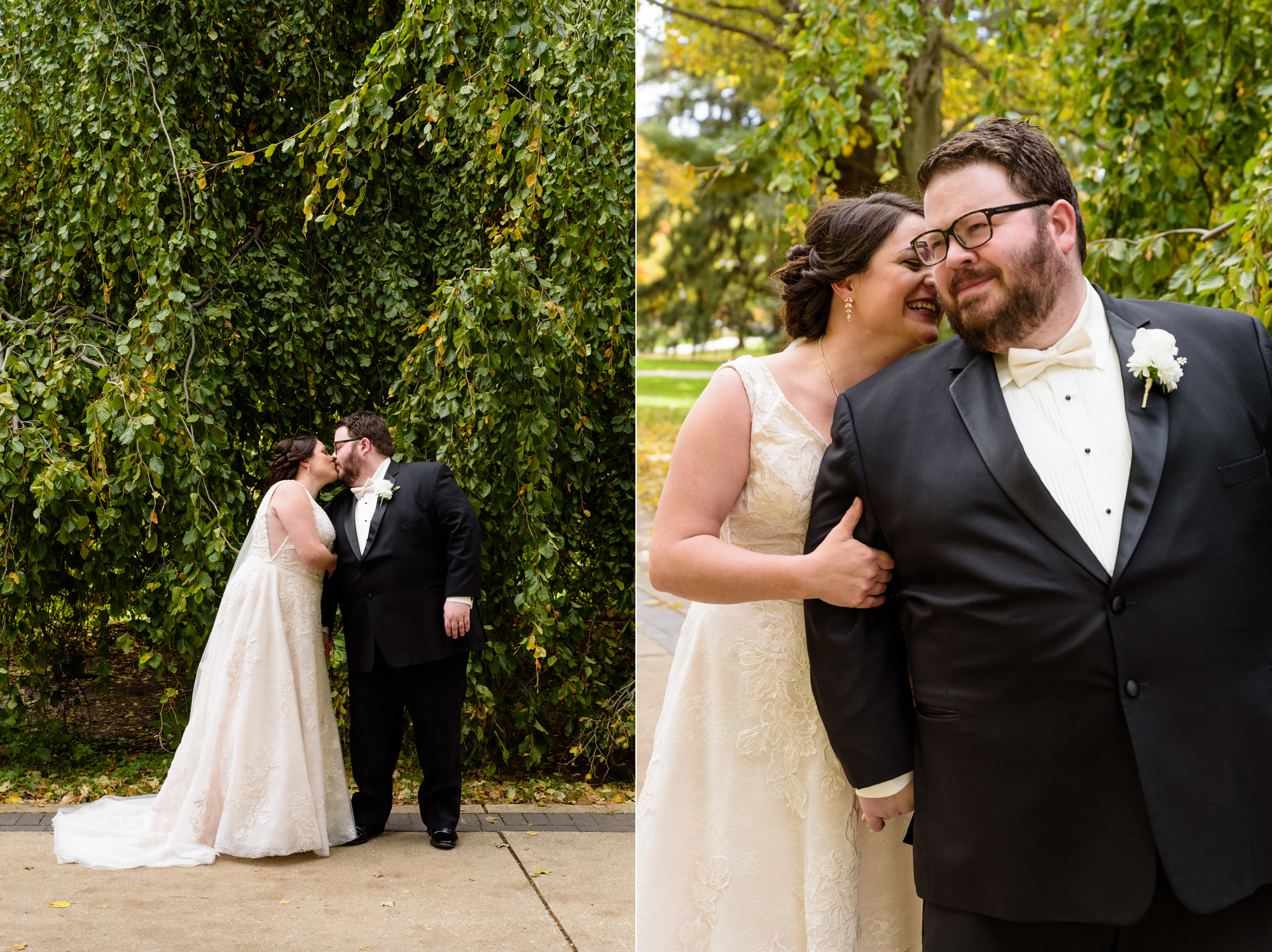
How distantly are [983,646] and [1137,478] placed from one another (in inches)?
8.2

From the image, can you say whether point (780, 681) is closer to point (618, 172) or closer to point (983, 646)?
point (983, 646)

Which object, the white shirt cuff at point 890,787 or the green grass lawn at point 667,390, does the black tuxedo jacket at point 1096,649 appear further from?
the green grass lawn at point 667,390

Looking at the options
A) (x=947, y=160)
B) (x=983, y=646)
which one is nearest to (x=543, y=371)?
(x=947, y=160)

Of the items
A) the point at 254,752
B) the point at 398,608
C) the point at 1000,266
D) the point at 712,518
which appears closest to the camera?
the point at 1000,266

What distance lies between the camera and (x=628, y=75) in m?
2.33

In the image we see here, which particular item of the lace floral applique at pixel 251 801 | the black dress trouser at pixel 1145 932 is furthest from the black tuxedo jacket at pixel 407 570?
the black dress trouser at pixel 1145 932

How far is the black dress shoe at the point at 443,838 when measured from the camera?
7.10 feet

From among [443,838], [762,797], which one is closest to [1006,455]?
[762,797]

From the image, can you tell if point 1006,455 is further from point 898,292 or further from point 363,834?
point 363,834

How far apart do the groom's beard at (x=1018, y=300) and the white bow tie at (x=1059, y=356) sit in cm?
2

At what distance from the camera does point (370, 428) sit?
233cm

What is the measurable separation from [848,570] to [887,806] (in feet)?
0.91

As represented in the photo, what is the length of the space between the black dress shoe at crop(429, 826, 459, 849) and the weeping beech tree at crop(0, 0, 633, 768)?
7.3 inches

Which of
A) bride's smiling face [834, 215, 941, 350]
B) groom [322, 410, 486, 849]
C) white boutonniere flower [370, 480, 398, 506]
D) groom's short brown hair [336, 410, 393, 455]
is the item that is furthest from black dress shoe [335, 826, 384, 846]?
bride's smiling face [834, 215, 941, 350]
